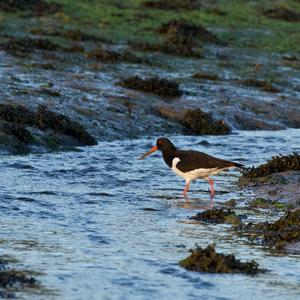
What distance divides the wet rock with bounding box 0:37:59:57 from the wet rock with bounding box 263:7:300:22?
12.9 meters

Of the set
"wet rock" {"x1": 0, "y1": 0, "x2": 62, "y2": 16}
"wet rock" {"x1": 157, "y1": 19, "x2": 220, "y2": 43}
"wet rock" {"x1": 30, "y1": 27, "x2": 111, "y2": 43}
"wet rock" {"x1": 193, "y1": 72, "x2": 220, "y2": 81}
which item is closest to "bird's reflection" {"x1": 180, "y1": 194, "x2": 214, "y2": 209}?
"wet rock" {"x1": 193, "y1": 72, "x2": 220, "y2": 81}

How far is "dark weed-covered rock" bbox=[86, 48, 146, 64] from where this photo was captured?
3156 centimetres

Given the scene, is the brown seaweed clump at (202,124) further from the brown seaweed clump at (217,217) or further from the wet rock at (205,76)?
the brown seaweed clump at (217,217)

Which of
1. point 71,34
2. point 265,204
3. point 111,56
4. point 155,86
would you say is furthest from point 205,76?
point 265,204

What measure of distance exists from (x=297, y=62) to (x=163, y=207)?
20375 millimetres

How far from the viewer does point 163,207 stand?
1605 centimetres

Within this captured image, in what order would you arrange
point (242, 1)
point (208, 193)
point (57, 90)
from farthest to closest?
point (242, 1)
point (57, 90)
point (208, 193)

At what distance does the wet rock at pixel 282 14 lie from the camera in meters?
41.9

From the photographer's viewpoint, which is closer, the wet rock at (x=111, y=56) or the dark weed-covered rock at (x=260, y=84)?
the dark weed-covered rock at (x=260, y=84)

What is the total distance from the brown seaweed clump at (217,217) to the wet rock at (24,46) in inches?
646

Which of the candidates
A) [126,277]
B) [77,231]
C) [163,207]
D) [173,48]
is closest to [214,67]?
[173,48]

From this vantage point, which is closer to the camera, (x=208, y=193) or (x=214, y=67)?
(x=208, y=193)

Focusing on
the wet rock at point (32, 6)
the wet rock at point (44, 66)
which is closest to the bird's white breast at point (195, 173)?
the wet rock at point (44, 66)

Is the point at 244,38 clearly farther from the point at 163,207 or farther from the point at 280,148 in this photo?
the point at 163,207
